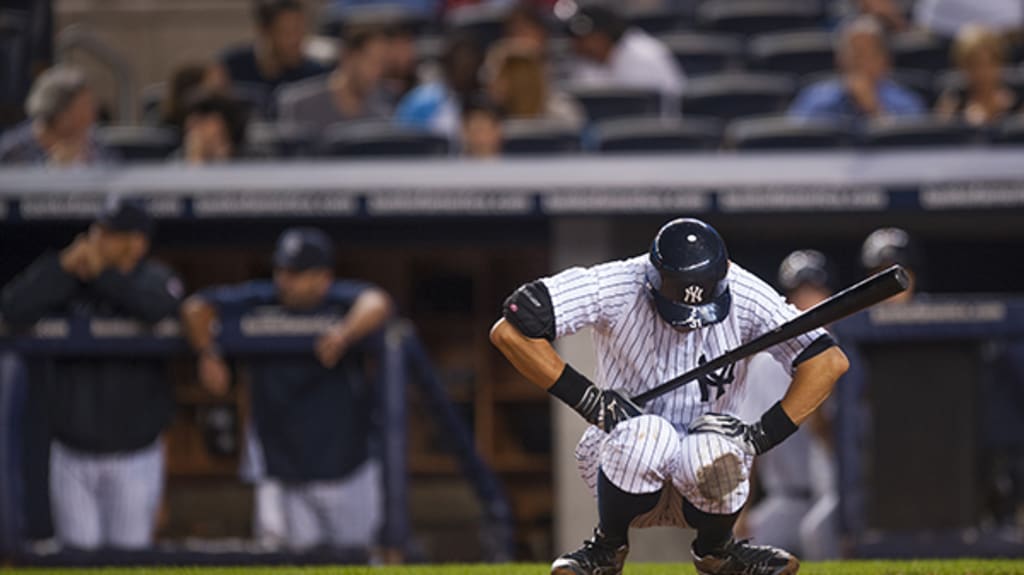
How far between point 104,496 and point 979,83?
4711 millimetres

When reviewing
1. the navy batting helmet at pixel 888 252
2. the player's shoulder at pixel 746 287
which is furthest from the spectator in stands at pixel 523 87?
the player's shoulder at pixel 746 287

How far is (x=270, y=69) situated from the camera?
1008 cm

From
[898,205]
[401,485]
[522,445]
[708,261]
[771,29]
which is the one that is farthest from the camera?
[771,29]

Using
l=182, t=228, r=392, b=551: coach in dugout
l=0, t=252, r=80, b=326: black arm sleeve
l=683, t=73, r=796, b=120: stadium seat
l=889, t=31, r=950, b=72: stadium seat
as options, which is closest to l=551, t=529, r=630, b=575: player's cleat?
l=182, t=228, r=392, b=551: coach in dugout

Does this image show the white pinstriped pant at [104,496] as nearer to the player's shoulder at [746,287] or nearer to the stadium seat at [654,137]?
the stadium seat at [654,137]

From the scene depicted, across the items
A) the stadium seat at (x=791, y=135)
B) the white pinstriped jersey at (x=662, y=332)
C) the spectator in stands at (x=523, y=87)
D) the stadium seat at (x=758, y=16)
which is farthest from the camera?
the stadium seat at (x=758, y=16)

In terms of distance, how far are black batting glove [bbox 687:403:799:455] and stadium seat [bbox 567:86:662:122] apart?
5.18 meters

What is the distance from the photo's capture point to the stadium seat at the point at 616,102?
9391 millimetres

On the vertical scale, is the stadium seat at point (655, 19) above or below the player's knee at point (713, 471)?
above

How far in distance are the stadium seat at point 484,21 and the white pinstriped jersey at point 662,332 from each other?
19.4ft

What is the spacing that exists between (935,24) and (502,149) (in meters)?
3.18

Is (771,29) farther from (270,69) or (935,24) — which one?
(270,69)

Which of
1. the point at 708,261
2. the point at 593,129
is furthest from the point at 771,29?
the point at 708,261

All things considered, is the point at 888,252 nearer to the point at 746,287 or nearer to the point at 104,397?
the point at 746,287
